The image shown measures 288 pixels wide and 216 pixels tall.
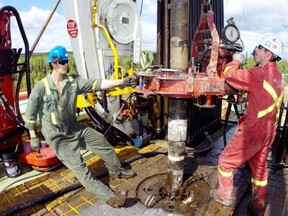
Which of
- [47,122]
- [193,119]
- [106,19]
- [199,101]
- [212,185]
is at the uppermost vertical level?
[106,19]

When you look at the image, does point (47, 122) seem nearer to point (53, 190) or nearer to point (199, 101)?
point (53, 190)

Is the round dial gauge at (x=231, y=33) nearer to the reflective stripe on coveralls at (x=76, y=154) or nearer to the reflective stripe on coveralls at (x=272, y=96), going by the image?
the reflective stripe on coveralls at (x=272, y=96)

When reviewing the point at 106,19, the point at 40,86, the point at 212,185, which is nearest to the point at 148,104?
the point at 106,19

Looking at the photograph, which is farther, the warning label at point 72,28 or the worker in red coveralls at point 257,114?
the warning label at point 72,28

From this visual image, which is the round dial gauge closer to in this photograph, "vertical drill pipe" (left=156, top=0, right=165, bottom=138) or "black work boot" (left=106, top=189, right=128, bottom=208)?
"vertical drill pipe" (left=156, top=0, right=165, bottom=138)

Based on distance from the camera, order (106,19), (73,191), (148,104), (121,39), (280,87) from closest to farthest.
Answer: (280,87)
(73,191)
(106,19)
(121,39)
(148,104)

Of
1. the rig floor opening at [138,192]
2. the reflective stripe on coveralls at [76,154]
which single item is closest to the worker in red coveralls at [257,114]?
the rig floor opening at [138,192]

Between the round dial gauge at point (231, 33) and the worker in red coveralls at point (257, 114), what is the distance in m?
0.57

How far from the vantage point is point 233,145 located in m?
2.60

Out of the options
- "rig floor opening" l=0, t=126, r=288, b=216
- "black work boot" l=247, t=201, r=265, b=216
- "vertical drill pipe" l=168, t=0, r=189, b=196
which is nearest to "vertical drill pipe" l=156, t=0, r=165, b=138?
"rig floor opening" l=0, t=126, r=288, b=216

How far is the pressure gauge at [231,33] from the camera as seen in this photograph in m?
3.04

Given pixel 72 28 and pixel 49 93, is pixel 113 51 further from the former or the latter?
pixel 49 93

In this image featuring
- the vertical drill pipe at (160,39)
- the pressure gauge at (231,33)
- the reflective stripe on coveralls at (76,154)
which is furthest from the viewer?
the vertical drill pipe at (160,39)

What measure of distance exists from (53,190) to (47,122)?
87cm
